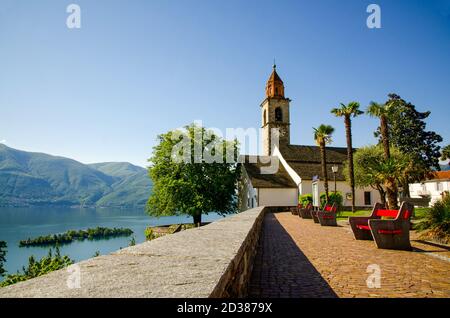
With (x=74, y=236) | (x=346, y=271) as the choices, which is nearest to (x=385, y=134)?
(x=346, y=271)

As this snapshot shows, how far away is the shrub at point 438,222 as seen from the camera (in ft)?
31.2

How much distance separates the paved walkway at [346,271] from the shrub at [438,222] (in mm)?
845

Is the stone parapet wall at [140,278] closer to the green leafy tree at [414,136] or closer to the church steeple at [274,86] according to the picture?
the church steeple at [274,86]

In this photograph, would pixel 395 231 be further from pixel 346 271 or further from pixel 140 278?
pixel 140 278

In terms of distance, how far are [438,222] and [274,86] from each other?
41.3 m

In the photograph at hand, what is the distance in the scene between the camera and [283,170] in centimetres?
4378

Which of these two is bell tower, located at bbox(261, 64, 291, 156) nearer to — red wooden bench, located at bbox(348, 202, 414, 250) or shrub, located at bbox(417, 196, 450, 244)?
shrub, located at bbox(417, 196, 450, 244)

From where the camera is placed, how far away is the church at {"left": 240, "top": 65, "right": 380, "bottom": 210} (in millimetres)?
38719

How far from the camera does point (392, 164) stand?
16031 mm

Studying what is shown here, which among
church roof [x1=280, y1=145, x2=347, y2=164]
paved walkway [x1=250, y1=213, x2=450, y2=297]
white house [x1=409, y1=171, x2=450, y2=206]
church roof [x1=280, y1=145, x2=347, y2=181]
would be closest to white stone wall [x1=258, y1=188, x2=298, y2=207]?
church roof [x1=280, y1=145, x2=347, y2=181]

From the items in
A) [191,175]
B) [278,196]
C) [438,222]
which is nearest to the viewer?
[438,222]

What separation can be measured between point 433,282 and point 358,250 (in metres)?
3.44

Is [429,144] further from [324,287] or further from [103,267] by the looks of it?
[103,267]
